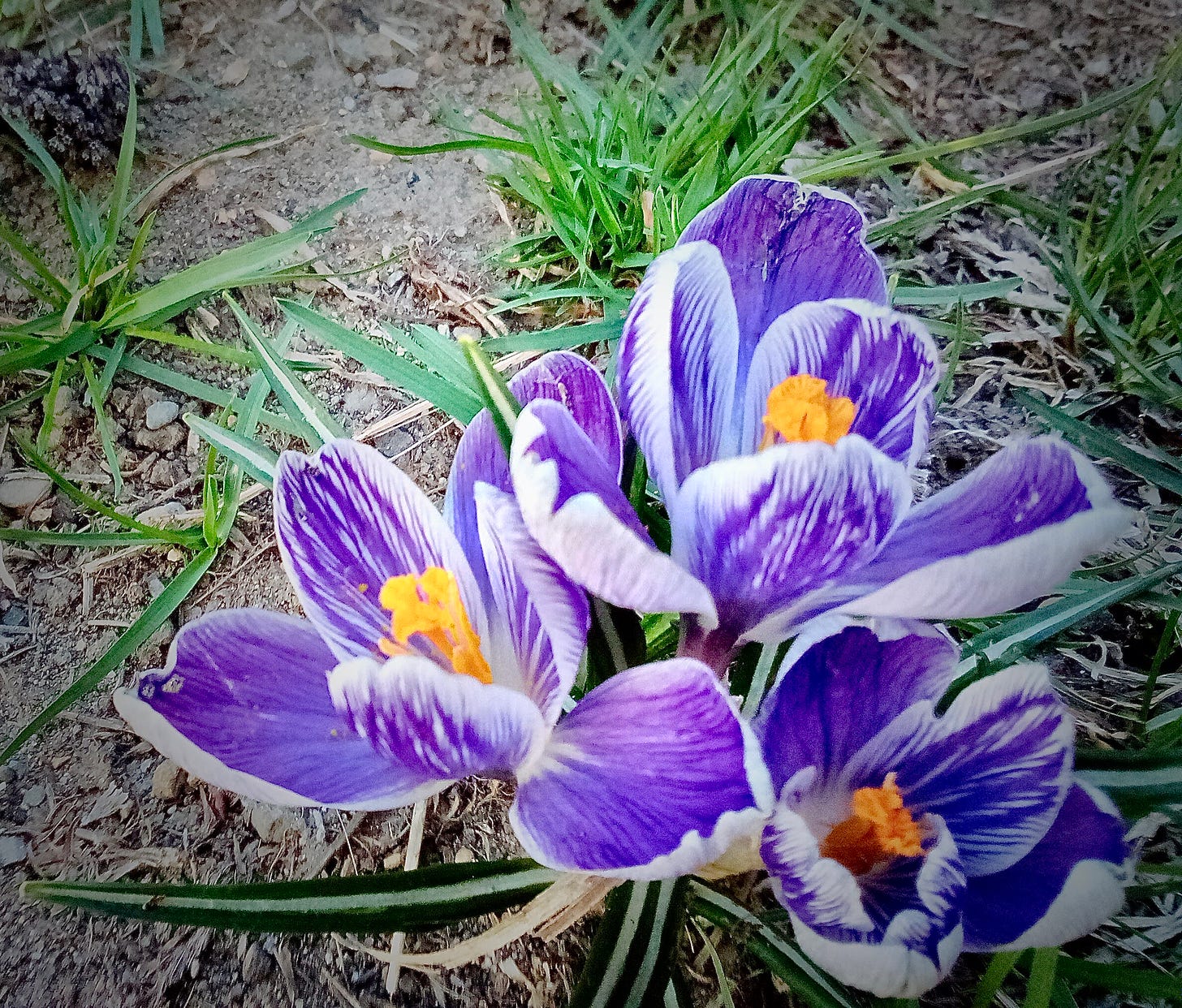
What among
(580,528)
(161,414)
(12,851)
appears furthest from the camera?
(161,414)

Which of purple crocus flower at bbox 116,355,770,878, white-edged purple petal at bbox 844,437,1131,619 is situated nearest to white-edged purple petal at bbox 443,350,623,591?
purple crocus flower at bbox 116,355,770,878

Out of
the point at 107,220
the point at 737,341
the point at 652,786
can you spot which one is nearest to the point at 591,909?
the point at 652,786

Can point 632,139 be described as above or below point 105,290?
above

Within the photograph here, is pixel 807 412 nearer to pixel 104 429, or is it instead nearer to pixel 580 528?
pixel 580 528

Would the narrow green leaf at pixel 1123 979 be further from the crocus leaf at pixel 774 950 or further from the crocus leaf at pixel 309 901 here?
the crocus leaf at pixel 309 901

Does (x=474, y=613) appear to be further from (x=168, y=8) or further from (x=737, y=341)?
(x=168, y=8)

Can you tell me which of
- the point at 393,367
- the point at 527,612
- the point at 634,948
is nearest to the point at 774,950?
the point at 634,948
